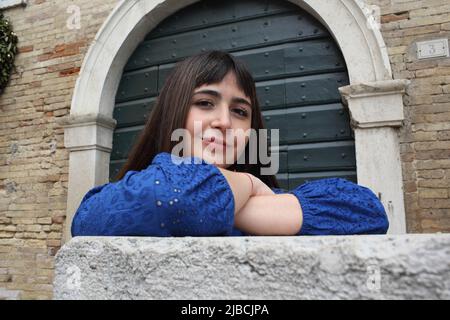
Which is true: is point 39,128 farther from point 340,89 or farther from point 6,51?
point 340,89

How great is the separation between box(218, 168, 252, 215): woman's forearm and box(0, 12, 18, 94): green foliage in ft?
15.8

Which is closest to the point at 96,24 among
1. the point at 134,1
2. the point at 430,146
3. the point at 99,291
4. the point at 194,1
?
the point at 134,1

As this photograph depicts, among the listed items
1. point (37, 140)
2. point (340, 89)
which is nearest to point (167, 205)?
point (340, 89)

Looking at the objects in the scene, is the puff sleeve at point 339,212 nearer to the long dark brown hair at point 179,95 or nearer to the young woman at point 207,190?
the young woman at point 207,190

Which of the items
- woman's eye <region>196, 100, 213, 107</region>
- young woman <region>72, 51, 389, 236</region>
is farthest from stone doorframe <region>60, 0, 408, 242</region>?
woman's eye <region>196, 100, 213, 107</region>

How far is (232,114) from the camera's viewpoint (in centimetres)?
105

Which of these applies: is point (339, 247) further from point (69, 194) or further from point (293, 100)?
point (69, 194)

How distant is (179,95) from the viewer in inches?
40.1

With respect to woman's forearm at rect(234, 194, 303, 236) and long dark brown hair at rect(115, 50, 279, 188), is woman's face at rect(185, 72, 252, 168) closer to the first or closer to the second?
long dark brown hair at rect(115, 50, 279, 188)

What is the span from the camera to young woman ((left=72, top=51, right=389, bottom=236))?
0.74 m

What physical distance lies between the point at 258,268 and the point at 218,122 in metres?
0.45

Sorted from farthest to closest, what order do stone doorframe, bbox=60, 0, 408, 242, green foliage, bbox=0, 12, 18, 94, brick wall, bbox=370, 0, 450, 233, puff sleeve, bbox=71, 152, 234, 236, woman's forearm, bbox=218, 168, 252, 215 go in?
green foliage, bbox=0, 12, 18, 94, stone doorframe, bbox=60, 0, 408, 242, brick wall, bbox=370, 0, 450, 233, woman's forearm, bbox=218, 168, 252, 215, puff sleeve, bbox=71, 152, 234, 236

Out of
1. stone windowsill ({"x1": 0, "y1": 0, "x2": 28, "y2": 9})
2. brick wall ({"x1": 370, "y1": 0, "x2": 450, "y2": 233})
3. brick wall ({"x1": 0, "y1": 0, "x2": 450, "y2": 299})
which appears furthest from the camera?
stone windowsill ({"x1": 0, "y1": 0, "x2": 28, "y2": 9})

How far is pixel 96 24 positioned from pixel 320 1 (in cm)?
255
